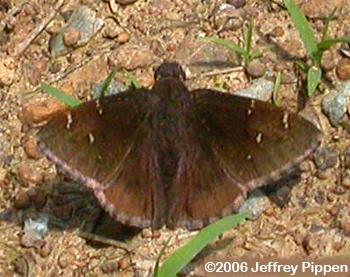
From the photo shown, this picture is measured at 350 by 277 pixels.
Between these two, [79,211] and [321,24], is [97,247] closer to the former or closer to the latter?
[79,211]

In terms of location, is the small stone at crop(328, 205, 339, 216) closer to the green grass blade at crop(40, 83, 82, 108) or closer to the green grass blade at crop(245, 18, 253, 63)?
the green grass blade at crop(245, 18, 253, 63)

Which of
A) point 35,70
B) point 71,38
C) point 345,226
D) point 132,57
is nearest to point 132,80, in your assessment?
point 132,57

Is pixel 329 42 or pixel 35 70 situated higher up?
pixel 329 42

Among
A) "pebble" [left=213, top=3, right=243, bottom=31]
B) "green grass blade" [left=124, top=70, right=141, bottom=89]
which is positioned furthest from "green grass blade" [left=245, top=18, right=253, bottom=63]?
"green grass blade" [left=124, top=70, right=141, bottom=89]

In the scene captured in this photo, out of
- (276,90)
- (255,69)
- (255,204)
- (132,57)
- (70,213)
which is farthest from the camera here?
(132,57)

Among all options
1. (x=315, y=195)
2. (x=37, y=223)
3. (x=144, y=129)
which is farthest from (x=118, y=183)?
(x=315, y=195)

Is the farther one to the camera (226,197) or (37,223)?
(37,223)

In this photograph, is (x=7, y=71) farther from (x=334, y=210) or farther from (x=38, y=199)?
(x=334, y=210)
